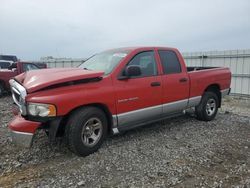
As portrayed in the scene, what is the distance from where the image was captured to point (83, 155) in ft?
14.0

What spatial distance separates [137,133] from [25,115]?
2.52 metres

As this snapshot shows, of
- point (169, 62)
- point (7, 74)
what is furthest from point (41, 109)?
point (7, 74)

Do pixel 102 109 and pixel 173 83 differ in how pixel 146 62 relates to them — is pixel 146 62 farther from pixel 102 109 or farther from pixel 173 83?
pixel 102 109

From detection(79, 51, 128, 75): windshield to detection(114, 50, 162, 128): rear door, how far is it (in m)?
0.25

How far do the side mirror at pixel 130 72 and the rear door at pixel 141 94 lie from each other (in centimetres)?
8

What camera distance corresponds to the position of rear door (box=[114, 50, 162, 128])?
4684mm

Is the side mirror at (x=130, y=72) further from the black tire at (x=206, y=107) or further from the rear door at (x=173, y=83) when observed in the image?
the black tire at (x=206, y=107)

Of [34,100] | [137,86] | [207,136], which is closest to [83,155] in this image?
[34,100]

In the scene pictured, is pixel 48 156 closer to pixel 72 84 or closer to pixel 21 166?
pixel 21 166

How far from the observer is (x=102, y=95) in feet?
14.4

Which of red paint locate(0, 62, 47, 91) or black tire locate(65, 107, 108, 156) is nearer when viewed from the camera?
black tire locate(65, 107, 108, 156)

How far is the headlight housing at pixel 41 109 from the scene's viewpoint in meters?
3.81

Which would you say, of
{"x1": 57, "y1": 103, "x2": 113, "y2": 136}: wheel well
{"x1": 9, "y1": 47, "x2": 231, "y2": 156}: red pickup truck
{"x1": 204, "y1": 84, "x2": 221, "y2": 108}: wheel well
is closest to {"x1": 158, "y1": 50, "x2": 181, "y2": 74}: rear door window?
{"x1": 9, "y1": 47, "x2": 231, "y2": 156}: red pickup truck

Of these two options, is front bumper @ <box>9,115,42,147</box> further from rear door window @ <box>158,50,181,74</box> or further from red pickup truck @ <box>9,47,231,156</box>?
rear door window @ <box>158,50,181,74</box>
